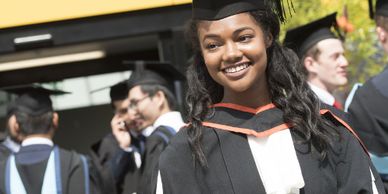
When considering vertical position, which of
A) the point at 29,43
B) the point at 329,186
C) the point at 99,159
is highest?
the point at 29,43

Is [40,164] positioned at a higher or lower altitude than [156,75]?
lower

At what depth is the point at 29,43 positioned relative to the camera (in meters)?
5.66

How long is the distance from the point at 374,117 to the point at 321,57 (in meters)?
1.38

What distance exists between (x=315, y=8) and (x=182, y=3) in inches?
223

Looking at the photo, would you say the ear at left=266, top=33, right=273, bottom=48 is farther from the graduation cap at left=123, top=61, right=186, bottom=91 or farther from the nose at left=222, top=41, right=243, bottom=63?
the graduation cap at left=123, top=61, right=186, bottom=91

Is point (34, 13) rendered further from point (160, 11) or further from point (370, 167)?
point (370, 167)

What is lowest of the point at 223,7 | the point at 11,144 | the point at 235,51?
the point at 11,144

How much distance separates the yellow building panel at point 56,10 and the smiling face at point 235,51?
2.91 metres

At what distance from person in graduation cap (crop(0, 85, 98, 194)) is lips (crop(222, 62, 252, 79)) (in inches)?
105

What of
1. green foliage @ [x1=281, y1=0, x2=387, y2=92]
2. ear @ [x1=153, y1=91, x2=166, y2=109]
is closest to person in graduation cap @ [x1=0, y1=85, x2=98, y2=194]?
ear @ [x1=153, y1=91, x2=166, y2=109]

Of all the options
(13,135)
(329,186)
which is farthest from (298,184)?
(13,135)

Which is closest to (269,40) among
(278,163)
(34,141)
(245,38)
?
(245,38)

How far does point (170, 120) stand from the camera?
17.8 feet

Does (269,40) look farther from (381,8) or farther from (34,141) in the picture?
(34,141)
